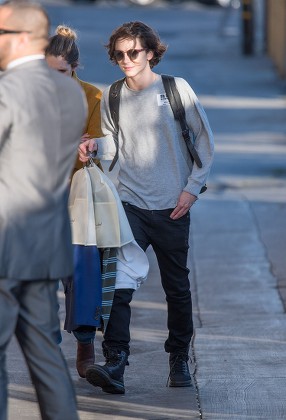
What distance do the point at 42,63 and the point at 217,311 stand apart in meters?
3.92

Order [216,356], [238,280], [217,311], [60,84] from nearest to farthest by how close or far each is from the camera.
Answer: [60,84], [216,356], [217,311], [238,280]

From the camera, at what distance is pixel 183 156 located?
20.0ft

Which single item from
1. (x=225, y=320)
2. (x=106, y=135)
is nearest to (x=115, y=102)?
(x=106, y=135)

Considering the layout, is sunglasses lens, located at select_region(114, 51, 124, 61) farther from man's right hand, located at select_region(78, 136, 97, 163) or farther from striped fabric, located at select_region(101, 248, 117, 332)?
striped fabric, located at select_region(101, 248, 117, 332)

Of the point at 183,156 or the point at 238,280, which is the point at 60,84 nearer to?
the point at 183,156

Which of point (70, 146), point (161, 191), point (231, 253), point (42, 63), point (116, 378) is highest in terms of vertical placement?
point (42, 63)

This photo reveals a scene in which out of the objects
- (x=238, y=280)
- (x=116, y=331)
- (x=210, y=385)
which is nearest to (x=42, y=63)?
(x=116, y=331)

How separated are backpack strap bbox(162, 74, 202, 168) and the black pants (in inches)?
13.8

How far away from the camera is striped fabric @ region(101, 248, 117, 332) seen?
19.5 feet

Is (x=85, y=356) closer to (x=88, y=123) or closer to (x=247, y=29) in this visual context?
(x=88, y=123)

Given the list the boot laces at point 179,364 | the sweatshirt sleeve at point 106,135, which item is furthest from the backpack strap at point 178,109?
the boot laces at point 179,364

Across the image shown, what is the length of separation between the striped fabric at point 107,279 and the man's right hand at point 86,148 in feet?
1.65

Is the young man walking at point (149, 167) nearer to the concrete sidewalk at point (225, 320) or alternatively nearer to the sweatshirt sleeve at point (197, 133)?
the sweatshirt sleeve at point (197, 133)

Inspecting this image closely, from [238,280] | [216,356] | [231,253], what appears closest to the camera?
[216,356]
